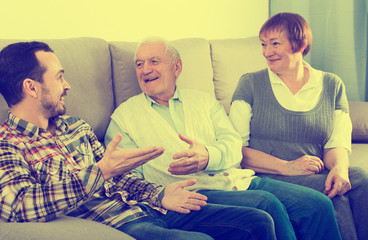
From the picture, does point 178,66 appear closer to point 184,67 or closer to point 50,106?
point 184,67

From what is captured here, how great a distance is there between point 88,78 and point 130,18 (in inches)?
29.6

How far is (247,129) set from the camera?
75.1 inches

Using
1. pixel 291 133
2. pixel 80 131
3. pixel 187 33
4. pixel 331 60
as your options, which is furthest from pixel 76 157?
pixel 331 60

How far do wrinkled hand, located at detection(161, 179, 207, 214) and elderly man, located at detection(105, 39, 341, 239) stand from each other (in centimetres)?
8

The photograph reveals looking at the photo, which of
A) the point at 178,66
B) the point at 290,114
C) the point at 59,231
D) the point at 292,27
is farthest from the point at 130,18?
the point at 59,231

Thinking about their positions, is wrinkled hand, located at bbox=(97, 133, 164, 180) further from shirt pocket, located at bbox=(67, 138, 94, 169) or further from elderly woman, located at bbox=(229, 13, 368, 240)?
elderly woman, located at bbox=(229, 13, 368, 240)

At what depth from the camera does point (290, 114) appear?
1.86 m

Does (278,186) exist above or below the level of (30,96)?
below

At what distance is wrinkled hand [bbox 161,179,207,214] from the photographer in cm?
144

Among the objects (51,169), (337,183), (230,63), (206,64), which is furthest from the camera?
(230,63)

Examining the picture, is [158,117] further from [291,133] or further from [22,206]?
[22,206]

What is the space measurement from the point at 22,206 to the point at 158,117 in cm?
70

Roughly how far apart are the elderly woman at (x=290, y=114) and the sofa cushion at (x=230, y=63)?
0.32 meters

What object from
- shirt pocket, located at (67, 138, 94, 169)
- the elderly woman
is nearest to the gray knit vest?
the elderly woman
